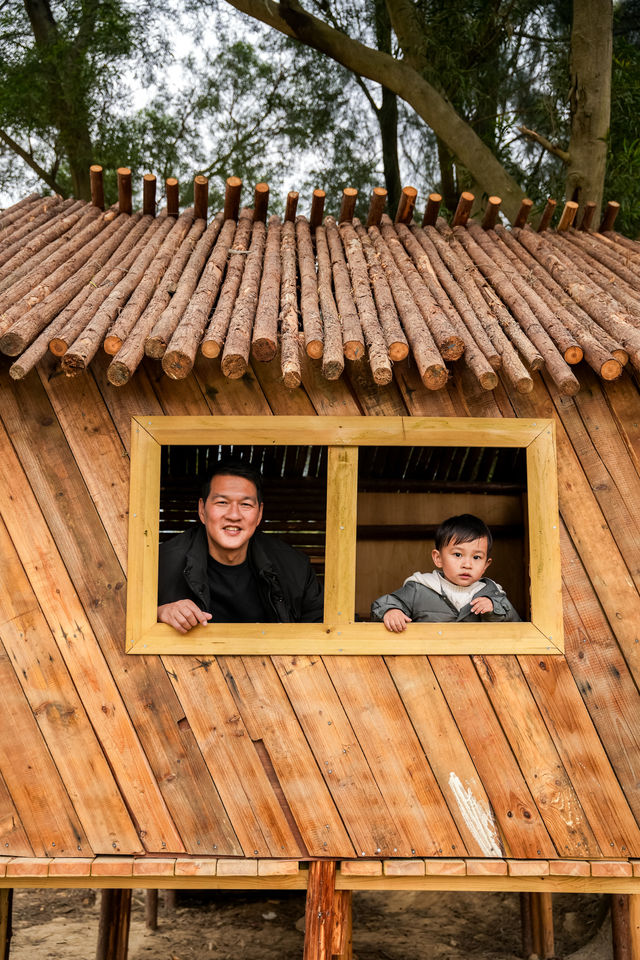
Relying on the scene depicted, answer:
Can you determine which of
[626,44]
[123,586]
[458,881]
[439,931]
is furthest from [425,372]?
[626,44]

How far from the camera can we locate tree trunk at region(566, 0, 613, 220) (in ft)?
26.3

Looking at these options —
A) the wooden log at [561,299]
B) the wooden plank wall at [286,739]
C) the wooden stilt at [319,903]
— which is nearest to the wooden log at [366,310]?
the wooden log at [561,299]

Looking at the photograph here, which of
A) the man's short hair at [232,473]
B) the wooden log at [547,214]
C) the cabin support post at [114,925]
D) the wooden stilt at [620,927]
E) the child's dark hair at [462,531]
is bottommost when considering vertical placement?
the cabin support post at [114,925]

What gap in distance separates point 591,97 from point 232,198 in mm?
4452

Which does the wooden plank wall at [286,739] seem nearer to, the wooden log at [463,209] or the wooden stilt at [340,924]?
the wooden stilt at [340,924]

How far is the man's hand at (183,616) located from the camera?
379cm

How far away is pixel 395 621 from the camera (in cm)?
380

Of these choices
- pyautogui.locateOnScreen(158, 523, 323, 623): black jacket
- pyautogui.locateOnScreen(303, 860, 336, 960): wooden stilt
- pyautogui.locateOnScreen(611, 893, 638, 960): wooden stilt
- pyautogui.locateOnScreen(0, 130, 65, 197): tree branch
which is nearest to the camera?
pyautogui.locateOnScreen(303, 860, 336, 960): wooden stilt

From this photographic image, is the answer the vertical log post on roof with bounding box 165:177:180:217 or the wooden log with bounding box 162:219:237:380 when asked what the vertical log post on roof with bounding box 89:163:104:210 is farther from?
A: the wooden log with bounding box 162:219:237:380

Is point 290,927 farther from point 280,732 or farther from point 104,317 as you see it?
point 104,317

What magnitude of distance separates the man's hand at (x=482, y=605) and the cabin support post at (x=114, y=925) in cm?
326

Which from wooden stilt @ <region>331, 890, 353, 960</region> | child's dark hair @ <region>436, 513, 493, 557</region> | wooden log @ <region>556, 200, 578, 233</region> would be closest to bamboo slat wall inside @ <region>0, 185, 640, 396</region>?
wooden log @ <region>556, 200, 578, 233</region>

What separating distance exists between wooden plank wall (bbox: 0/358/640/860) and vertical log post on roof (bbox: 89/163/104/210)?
2.08 m

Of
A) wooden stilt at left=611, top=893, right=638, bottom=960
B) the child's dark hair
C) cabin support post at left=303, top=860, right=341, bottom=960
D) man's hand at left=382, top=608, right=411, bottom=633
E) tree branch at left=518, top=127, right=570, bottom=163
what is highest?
tree branch at left=518, top=127, right=570, bottom=163
